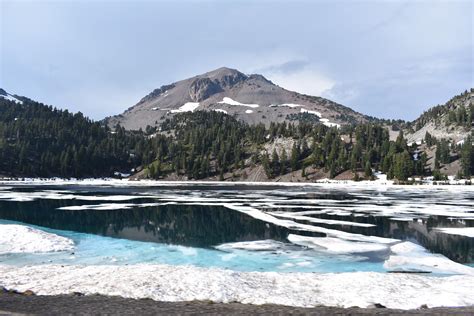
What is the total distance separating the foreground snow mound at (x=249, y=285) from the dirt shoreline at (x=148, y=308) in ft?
3.08

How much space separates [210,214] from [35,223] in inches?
766

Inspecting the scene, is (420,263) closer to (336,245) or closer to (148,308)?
(336,245)

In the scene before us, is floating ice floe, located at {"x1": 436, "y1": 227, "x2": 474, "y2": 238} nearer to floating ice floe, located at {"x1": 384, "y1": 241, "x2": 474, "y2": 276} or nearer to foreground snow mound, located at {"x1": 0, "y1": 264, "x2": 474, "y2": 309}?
floating ice floe, located at {"x1": 384, "y1": 241, "x2": 474, "y2": 276}

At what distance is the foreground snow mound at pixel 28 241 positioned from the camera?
26.6 metres

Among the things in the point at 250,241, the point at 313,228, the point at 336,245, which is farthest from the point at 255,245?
the point at 313,228

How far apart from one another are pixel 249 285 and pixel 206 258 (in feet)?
26.8

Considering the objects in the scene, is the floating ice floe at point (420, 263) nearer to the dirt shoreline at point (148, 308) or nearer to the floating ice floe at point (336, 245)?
the floating ice floe at point (336, 245)

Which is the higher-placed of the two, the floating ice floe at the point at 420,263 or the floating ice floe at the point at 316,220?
the floating ice floe at the point at 316,220

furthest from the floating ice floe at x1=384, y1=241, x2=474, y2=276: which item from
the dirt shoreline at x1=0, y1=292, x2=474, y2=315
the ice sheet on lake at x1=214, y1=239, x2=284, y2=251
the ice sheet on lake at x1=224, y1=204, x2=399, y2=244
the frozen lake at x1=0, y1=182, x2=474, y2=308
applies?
the ice sheet on lake at x1=214, y1=239, x2=284, y2=251

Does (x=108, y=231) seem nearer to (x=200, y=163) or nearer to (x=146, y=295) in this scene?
(x=146, y=295)

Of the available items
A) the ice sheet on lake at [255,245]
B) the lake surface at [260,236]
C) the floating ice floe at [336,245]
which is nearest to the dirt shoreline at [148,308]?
the lake surface at [260,236]

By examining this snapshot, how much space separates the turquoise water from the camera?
2241 cm

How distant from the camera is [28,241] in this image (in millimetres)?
Result: 28828

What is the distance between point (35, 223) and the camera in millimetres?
41344
